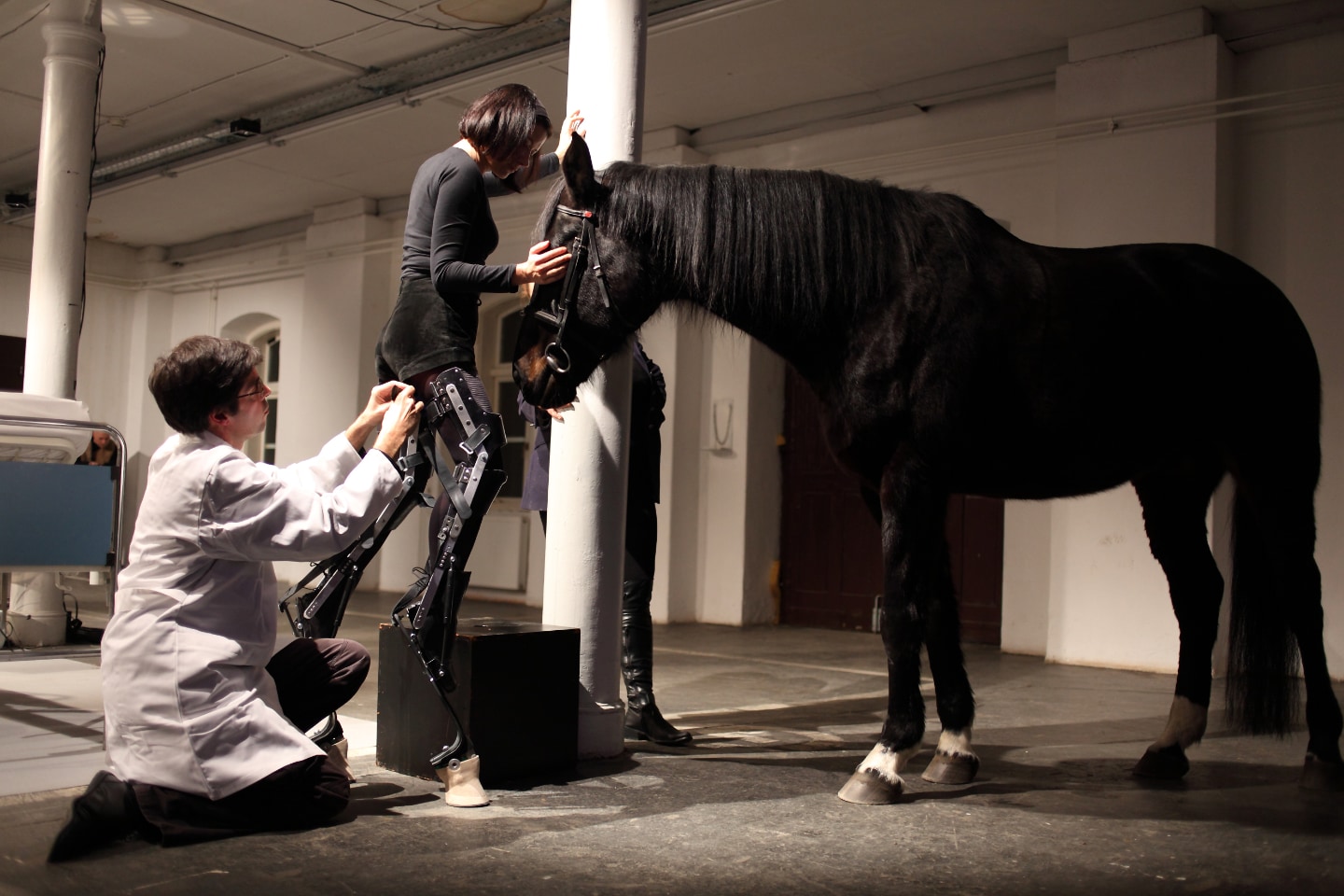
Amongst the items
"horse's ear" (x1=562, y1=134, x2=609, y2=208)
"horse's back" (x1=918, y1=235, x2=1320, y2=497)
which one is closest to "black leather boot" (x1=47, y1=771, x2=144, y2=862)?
"horse's ear" (x1=562, y1=134, x2=609, y2=208)

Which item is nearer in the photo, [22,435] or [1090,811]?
[1090,811]

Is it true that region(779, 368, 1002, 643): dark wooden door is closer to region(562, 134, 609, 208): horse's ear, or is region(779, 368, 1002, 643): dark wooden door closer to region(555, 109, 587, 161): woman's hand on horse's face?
region(555, 109, 587, 161): woman's hand on horse's face

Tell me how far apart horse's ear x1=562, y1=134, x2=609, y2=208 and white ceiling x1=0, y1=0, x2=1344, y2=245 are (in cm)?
Answer: 367

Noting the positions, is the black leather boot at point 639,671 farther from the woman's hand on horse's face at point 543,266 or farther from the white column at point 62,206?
the white column at point 62,206

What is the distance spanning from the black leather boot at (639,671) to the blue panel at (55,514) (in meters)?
1.60

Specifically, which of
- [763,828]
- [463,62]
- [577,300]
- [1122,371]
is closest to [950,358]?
[1122,371]

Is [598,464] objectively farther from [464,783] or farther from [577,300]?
[464,783]

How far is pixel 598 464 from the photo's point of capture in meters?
3.22

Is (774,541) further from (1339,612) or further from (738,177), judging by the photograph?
(738,177)

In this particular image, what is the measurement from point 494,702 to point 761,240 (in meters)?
1.33

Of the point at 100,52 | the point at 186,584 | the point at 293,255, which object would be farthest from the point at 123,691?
the point at 293,255

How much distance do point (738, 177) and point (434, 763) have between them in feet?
5.30

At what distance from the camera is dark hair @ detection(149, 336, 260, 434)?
2205 mm

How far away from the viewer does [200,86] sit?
26.0 ft
